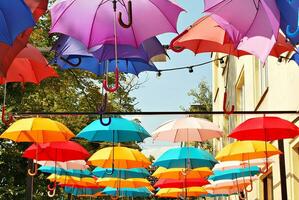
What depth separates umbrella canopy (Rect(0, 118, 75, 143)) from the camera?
32.7 feet

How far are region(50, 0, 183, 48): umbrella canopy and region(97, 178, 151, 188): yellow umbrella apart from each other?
31.6ft

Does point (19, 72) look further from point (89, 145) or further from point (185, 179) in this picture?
point (89, 145)

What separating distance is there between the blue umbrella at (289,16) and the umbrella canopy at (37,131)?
21.9 feet

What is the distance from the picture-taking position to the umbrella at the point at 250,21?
4309 millimetres

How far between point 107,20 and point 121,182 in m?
10.7

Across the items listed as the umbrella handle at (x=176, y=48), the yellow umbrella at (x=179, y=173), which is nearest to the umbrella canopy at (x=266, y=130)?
the umbrella handle at (x=176, y=48)

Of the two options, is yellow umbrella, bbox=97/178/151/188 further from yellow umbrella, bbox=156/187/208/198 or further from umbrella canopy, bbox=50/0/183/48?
umbrella canopy, bbox=50/0/183/48

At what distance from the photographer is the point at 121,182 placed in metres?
15.8

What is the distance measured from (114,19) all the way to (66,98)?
19.7 m

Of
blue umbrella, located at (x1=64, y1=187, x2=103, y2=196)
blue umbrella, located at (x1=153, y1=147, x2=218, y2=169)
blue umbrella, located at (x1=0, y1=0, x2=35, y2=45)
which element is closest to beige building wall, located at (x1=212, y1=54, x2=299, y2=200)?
blue umbrella, located at (x1=153, y1=147, x2=218, y2=169)

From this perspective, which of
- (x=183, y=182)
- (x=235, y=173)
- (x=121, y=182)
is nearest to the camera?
(x=235, y=173)

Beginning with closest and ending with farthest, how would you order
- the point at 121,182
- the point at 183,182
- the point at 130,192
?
1. the point at 183,182
2. the point at 121,182
3. the point at 130,192

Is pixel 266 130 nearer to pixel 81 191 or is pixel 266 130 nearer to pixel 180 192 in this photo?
pixel 180 192

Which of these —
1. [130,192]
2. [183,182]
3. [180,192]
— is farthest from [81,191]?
[183,182]
